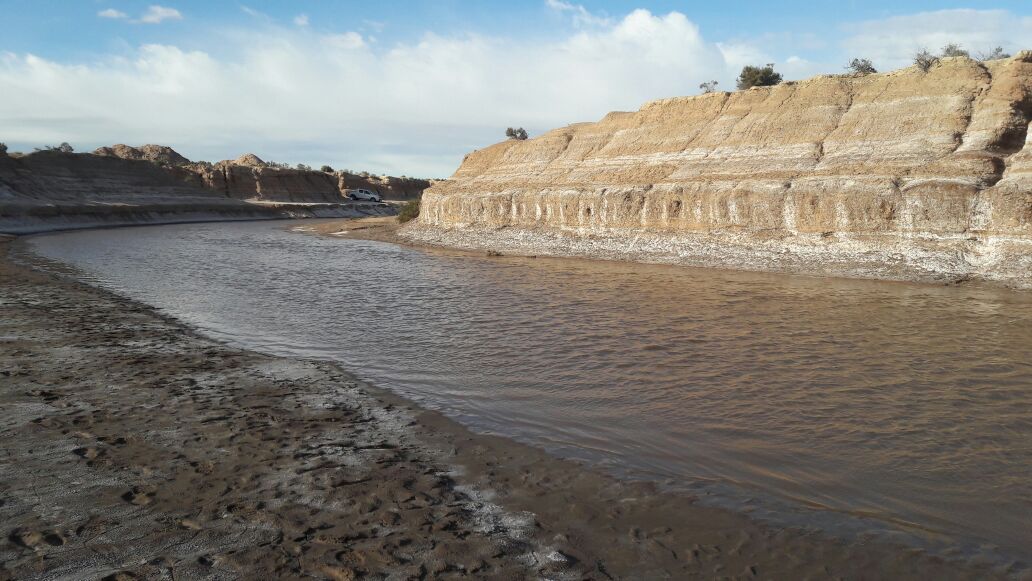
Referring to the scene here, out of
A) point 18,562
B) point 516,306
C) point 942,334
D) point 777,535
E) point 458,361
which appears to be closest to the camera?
point 18,562

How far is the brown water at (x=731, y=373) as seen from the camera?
175 inches

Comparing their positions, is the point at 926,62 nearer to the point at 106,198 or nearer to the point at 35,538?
the point at 35,538

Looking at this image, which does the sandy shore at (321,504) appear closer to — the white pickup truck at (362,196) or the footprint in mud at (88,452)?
the footprint in mud at (88,452)

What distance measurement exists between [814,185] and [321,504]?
16.7 m

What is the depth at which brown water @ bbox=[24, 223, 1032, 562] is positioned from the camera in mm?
4457

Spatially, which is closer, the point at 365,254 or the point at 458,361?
the point at 458,361

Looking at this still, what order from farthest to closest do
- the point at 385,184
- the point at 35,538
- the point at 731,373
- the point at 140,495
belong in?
the point at 385,184 < the point at 731,373 < the point at 140,495 < the point at 35,538

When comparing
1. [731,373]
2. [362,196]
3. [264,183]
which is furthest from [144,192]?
[731,373]

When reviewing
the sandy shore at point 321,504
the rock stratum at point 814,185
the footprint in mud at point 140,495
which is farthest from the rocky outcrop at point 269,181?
the footprint in mud at point 140,495

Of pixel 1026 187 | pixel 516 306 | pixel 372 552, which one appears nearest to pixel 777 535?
pixel 372 552

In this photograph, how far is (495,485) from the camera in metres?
4.48

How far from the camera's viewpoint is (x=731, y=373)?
286 inches

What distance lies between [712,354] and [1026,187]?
1060 centimetres

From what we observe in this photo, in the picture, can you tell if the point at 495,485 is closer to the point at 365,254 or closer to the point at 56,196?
the point at 365,254
